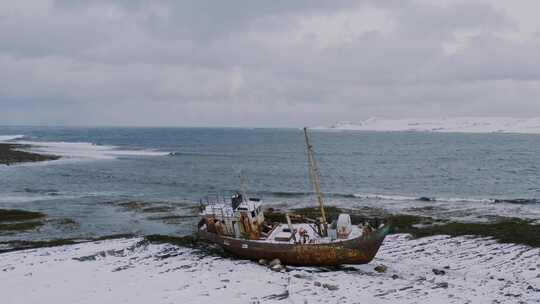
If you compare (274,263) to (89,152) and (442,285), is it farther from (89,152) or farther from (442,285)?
(89,152)

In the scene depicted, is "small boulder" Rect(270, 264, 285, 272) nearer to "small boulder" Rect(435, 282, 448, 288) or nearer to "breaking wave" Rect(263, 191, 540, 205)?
"small boulder" Rect(435, 282, 448, 288)

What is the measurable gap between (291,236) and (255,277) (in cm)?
361

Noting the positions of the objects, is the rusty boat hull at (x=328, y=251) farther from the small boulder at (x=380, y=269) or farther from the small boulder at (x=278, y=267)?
the small boulder at (x=380, y=269)

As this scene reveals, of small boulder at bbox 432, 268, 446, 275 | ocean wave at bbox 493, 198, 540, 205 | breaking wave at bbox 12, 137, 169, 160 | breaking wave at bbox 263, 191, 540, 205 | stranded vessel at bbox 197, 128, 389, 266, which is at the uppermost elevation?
breaking wave at bbox 12, 137, 169, 160

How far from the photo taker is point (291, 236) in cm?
2509

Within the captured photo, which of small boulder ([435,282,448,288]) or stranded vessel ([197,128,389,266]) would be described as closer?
small boulder ([435,282,448,288])

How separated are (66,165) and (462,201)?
67517 mm

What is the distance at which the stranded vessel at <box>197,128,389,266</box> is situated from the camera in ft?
78.8

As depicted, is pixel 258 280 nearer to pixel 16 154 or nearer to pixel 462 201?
pixel 462 201

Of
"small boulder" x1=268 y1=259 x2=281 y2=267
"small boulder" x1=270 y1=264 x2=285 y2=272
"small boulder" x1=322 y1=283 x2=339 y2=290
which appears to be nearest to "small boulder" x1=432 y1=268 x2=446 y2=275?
"small boulder" x1=322 y1=283 x2=339 y2=290

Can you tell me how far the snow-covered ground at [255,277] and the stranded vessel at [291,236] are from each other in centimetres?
72

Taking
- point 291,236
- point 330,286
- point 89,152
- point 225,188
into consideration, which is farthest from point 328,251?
point 89,152

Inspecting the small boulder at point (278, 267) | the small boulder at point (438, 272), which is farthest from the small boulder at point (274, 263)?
the small boulder at point (438, 272)

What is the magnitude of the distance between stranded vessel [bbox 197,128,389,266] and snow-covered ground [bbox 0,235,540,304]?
722mm
